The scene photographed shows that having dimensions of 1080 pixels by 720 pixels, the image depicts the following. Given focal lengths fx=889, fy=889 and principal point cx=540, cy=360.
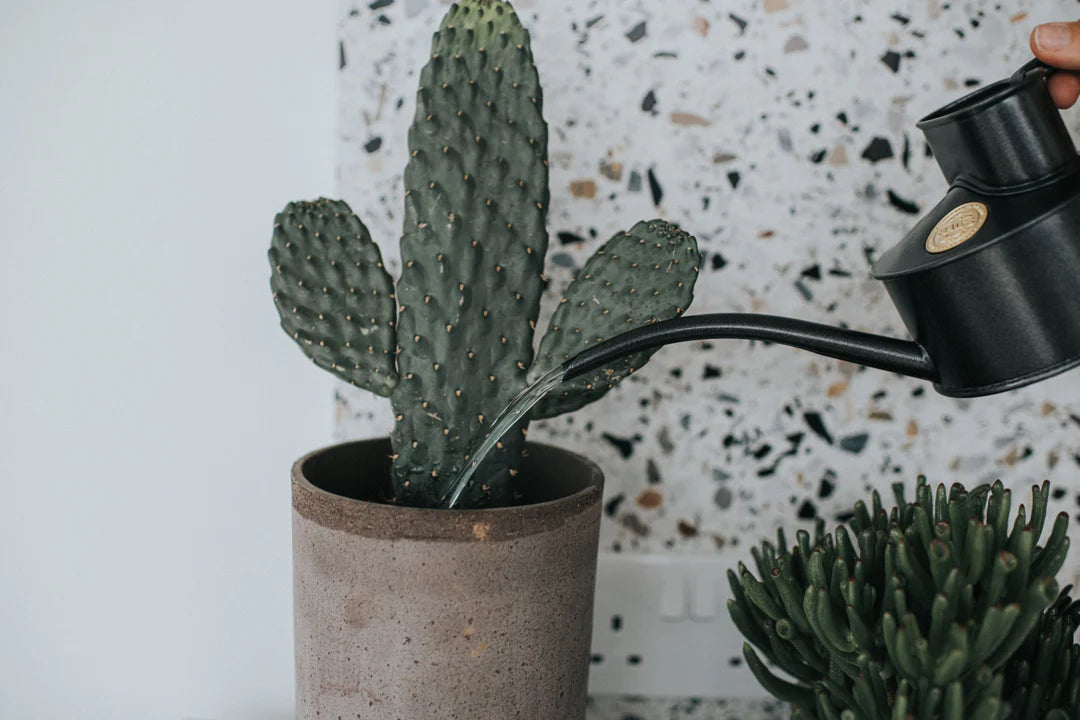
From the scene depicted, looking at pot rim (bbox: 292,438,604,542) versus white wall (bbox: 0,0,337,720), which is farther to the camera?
white wall (bbox: 0,0,337,720)

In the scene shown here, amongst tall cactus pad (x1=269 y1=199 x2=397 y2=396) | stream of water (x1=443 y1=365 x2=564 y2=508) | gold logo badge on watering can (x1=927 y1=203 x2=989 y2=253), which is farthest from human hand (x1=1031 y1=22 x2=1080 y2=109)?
tall cactus pad (x1=269 y1=199 x2=397 y2=396)

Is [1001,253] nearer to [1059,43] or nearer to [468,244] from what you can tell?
[1059,43]

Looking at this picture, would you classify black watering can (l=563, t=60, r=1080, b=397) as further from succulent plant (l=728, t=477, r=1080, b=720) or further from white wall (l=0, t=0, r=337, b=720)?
white wall (l=0, t=0, r=337, b=720)

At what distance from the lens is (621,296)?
65 cm

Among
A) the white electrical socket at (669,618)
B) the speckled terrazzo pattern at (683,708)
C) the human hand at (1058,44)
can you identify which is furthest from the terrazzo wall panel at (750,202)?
the human hand at (1058,44)

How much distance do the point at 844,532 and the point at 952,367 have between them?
0.44 ft

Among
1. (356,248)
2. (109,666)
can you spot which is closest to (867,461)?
(356,248)

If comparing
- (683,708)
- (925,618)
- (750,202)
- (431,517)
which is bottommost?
(683,708)

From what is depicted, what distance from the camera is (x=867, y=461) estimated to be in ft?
2.82

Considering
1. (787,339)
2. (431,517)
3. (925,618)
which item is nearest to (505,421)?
(431,517)

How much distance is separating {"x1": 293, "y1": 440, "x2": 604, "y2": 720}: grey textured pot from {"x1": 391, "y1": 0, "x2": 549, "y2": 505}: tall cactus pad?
0.09m

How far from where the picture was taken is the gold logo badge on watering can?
525 mm

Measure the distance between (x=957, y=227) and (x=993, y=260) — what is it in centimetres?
3

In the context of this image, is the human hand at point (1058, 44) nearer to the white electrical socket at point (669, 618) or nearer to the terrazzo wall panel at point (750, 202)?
the terrazzo wall panel at point (750, 202)
